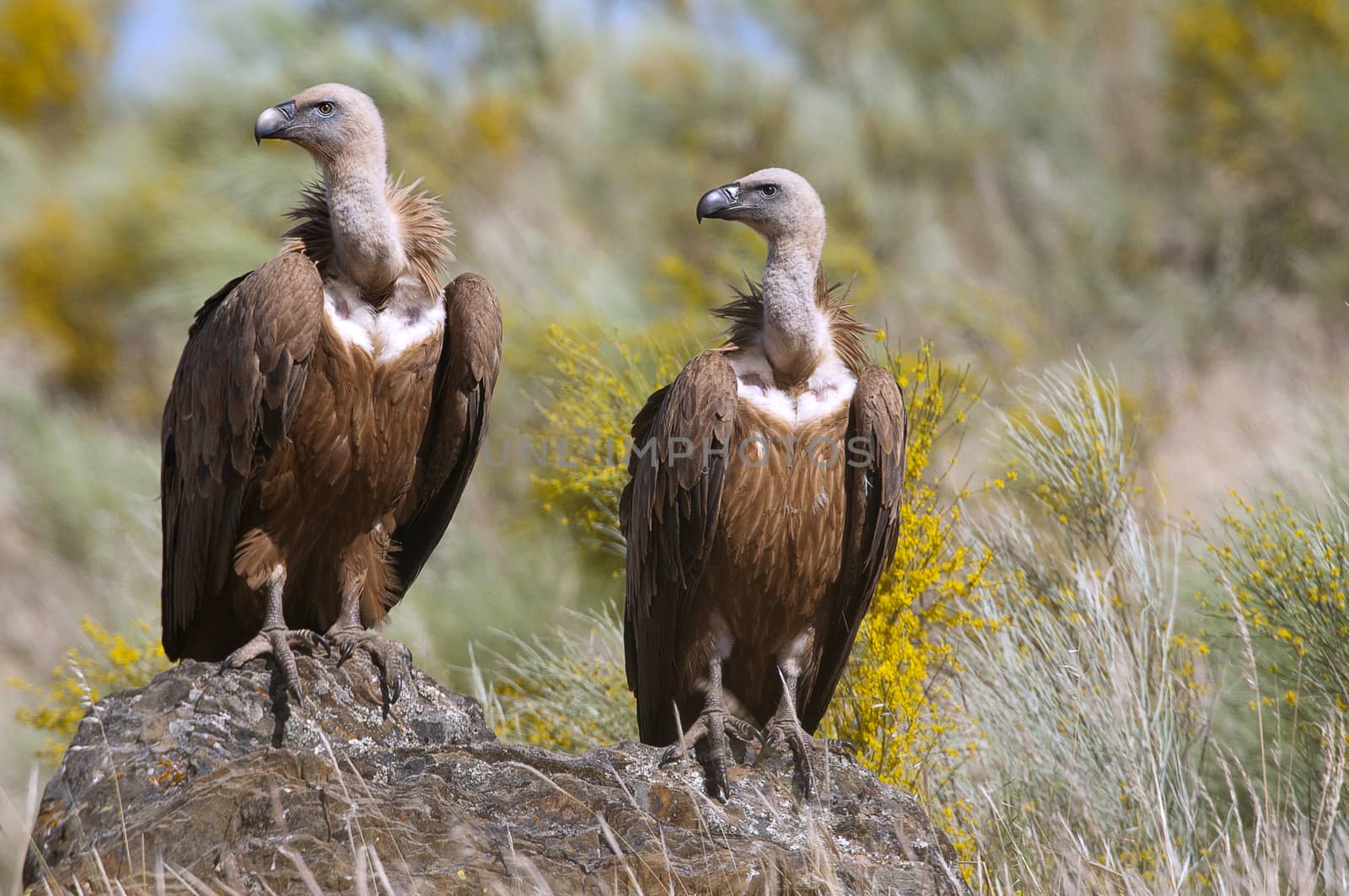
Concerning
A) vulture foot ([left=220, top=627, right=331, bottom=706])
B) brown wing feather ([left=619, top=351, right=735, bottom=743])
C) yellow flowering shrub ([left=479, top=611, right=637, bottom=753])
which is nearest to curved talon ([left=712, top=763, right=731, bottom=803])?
brown wing feather ([left=619, top=351, right=735, bottom=743])

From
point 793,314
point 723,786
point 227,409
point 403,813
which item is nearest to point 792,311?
point 793,314

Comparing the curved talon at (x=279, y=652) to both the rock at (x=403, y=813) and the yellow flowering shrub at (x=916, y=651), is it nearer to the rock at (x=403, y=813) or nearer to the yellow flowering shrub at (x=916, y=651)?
the rock at (x=403, y=813)

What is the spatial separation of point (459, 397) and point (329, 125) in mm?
1018

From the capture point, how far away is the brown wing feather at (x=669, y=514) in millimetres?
4270

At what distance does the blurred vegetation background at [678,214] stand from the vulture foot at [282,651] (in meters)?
3.05

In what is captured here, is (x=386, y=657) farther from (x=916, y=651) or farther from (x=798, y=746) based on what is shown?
(x=916, y=651)

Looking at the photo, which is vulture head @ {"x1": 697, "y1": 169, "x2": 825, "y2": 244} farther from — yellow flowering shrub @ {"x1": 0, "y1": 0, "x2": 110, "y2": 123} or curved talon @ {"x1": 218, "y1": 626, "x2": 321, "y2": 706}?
yellow flowering shrub @ {"x1": 0, "y1": 0, "x2": 110, "y2": 123}

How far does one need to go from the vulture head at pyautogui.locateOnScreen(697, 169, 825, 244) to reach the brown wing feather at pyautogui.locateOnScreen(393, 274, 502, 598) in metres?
0.81

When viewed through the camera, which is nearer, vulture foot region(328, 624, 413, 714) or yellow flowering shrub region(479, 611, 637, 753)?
vulture foot region(328, 624, 413, 714)

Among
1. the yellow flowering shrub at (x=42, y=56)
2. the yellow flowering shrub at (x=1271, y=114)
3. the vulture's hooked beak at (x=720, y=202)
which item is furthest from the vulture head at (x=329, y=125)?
the yellow flowering shrub at (x=42, y=56)

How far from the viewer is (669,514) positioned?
4367 millimetres

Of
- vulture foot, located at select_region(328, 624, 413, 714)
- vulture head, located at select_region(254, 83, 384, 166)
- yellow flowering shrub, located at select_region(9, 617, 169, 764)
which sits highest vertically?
vulture head, located at select_region(254, 83, 384, 166)

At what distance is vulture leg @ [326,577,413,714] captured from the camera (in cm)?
426

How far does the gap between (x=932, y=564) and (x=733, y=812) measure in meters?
1.55
